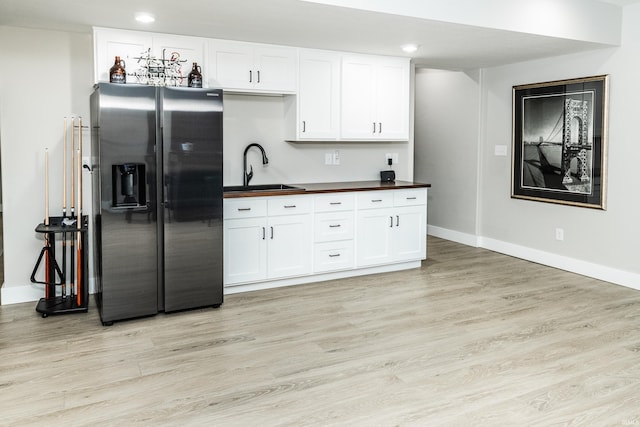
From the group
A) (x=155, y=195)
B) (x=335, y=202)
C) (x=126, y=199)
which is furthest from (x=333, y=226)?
(x=126, y=199)

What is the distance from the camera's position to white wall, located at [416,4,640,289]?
473cm

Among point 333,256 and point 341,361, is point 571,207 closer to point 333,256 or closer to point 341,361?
point 333,256

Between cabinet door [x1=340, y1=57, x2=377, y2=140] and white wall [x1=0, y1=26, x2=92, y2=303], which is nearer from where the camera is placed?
white wall [x1=0, y1=26, x2=92, y2=303]

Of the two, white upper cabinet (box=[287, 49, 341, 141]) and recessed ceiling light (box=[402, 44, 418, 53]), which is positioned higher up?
recessed ceiling light (box=[402, 44, 418, 53])

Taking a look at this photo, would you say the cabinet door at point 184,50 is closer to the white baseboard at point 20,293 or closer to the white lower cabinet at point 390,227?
the white lower cabinet at point 390,227

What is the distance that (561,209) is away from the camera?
543cm

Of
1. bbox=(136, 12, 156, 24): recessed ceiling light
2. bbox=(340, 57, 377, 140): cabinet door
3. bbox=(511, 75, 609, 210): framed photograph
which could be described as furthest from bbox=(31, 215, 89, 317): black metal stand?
bbox=(511, 75, 609, 210): framed photograph

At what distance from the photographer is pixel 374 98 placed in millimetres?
5242

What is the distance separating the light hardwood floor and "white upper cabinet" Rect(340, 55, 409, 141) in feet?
5.34

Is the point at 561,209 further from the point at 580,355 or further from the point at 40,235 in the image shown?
the point at 40,235

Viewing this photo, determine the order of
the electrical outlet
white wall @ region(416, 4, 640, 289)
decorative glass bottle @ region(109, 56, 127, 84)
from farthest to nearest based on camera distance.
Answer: the electrical outlet → white wall @ region(416, 4, 640, 289) → decorative glass bottle @ region(109, 56, 127, 84)

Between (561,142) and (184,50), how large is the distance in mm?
3725

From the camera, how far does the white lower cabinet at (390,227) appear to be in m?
5.06

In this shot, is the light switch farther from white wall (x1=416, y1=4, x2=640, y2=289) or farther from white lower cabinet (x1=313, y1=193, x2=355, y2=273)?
white lower cabinet (x1=313, y1=193, x2=355, y2=273)
